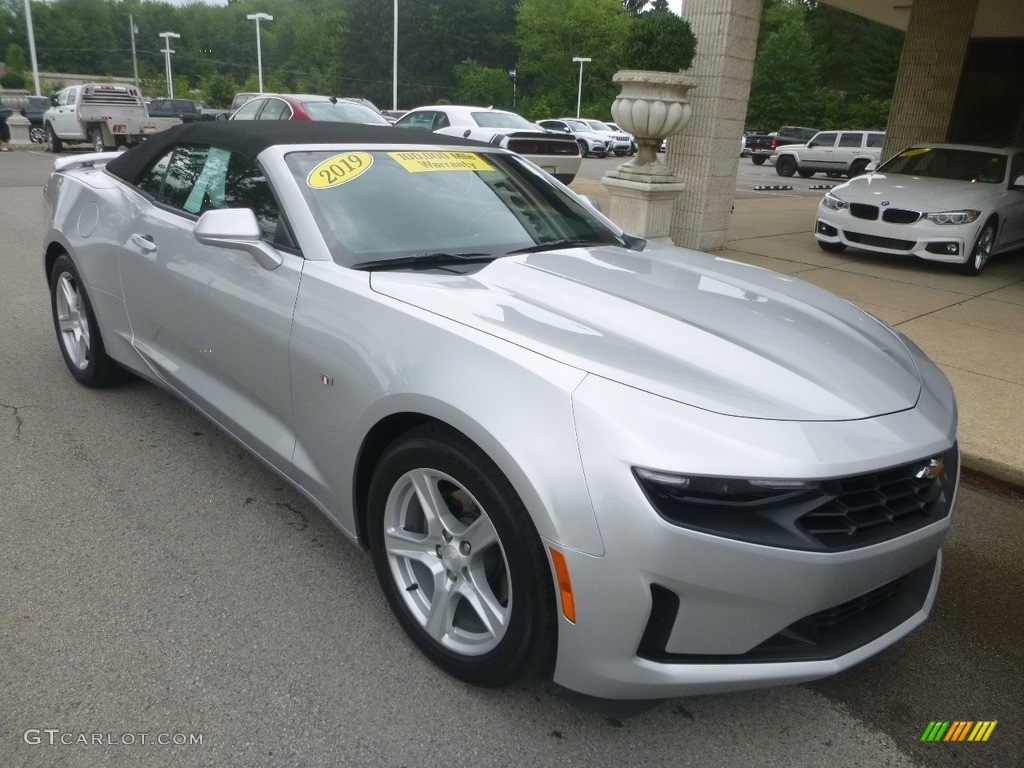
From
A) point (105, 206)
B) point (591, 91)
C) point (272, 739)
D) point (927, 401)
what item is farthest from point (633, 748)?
point (591, 91)

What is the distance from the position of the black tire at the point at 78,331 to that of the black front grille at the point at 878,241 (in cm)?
808

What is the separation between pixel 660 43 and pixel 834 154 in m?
20.0

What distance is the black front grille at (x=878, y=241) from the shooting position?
910 cm

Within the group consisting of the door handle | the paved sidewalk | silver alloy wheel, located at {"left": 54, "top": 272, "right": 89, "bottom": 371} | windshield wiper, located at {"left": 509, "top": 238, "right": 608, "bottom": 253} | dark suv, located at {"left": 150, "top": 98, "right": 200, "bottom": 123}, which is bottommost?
dark suv, located at {"left": 150, "top": 98, "right": 200, "bottom": 123}

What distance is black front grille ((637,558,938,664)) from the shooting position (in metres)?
1.94

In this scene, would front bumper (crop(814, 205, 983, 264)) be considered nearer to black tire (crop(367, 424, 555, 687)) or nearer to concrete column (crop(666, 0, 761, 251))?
concrete column (crop(666, 0, 761, 251))

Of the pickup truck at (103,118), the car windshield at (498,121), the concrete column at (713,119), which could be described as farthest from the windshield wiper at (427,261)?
the pickup truck at (103,118)

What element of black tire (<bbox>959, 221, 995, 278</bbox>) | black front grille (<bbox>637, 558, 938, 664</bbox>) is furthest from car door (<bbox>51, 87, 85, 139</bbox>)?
black front grille (<bbox>637, 558, 938, 664</bbox>)

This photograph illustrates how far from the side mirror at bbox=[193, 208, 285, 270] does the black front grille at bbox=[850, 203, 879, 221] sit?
8224 millimetres

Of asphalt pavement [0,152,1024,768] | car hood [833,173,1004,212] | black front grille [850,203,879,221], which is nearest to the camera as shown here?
asphalt pavement [0,152,1024,768]

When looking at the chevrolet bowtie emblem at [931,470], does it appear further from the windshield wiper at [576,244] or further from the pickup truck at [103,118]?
the pickup truck at [103,118]

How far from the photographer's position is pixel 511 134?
47.8ft

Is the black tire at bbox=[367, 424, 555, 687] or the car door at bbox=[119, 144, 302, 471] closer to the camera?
the black tire at bbox=[367, 424, 555, 687]

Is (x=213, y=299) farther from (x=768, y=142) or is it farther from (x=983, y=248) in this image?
(x=768, y=142)
